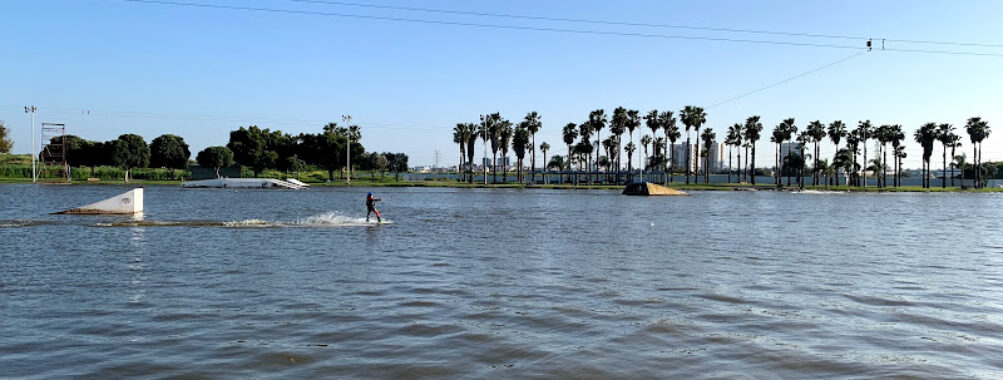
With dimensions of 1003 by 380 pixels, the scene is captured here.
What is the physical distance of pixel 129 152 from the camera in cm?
16088

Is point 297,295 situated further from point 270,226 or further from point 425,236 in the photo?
point 270,226

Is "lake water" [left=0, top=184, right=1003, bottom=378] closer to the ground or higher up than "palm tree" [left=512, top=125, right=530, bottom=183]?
closer to the ground

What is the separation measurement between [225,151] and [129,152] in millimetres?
20746

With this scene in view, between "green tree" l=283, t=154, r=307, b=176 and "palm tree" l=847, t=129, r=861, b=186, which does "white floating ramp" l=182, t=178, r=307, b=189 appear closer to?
"green tree" l=283, t=154, r=307, b=176

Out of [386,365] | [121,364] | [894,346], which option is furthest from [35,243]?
[894,346]

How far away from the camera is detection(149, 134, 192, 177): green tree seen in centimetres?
17212

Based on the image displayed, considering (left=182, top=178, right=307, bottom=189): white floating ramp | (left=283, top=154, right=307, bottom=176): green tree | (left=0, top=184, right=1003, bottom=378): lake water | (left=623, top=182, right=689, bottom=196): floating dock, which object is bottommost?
(left=0, top=184, right=1003, bottom=378): lake water

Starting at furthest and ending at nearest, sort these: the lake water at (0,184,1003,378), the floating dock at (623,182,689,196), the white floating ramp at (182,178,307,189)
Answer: the white floating ramp at (182,178,307,189) < the floating dock at (623,182,689,196) < the lake water at (0,184,1003,378)

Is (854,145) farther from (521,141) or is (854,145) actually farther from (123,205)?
(123,205)

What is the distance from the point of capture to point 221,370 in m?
9.68

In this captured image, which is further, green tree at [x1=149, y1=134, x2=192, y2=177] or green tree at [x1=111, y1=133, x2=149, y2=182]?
green tree at [x1=149, y1=134, x2=192, y2=177]

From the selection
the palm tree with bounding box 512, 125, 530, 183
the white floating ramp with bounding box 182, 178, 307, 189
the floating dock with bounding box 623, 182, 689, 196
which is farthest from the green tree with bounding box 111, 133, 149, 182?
the floating dock with bounding box 623, 182, 689, 196

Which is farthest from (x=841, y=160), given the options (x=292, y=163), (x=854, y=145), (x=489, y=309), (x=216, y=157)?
(x=489, y=309)

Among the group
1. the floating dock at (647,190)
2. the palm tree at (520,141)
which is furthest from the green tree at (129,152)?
the floating dock at (647,190)
